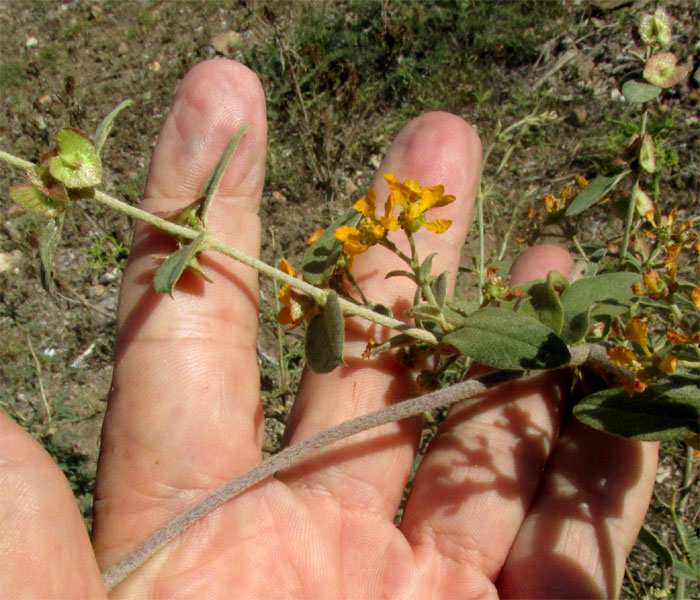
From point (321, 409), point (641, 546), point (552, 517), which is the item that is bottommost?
point (641, 546)

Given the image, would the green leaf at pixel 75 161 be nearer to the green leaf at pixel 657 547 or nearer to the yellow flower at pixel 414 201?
the yellow flower at pixel 414 201

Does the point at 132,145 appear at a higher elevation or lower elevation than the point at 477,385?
lower

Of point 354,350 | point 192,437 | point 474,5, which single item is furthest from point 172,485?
point 474,5

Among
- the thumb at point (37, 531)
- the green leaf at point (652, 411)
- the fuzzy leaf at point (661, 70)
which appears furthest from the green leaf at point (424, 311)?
the thumb at point (37, 531)

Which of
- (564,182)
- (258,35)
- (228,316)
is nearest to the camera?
(228,316)

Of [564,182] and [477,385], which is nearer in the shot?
[477,385]

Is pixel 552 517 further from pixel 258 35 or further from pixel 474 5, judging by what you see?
pixel 258 35

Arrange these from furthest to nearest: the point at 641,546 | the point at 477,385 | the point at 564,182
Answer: the point at 564,182 < the point at 641,546 < the point at 477,385
